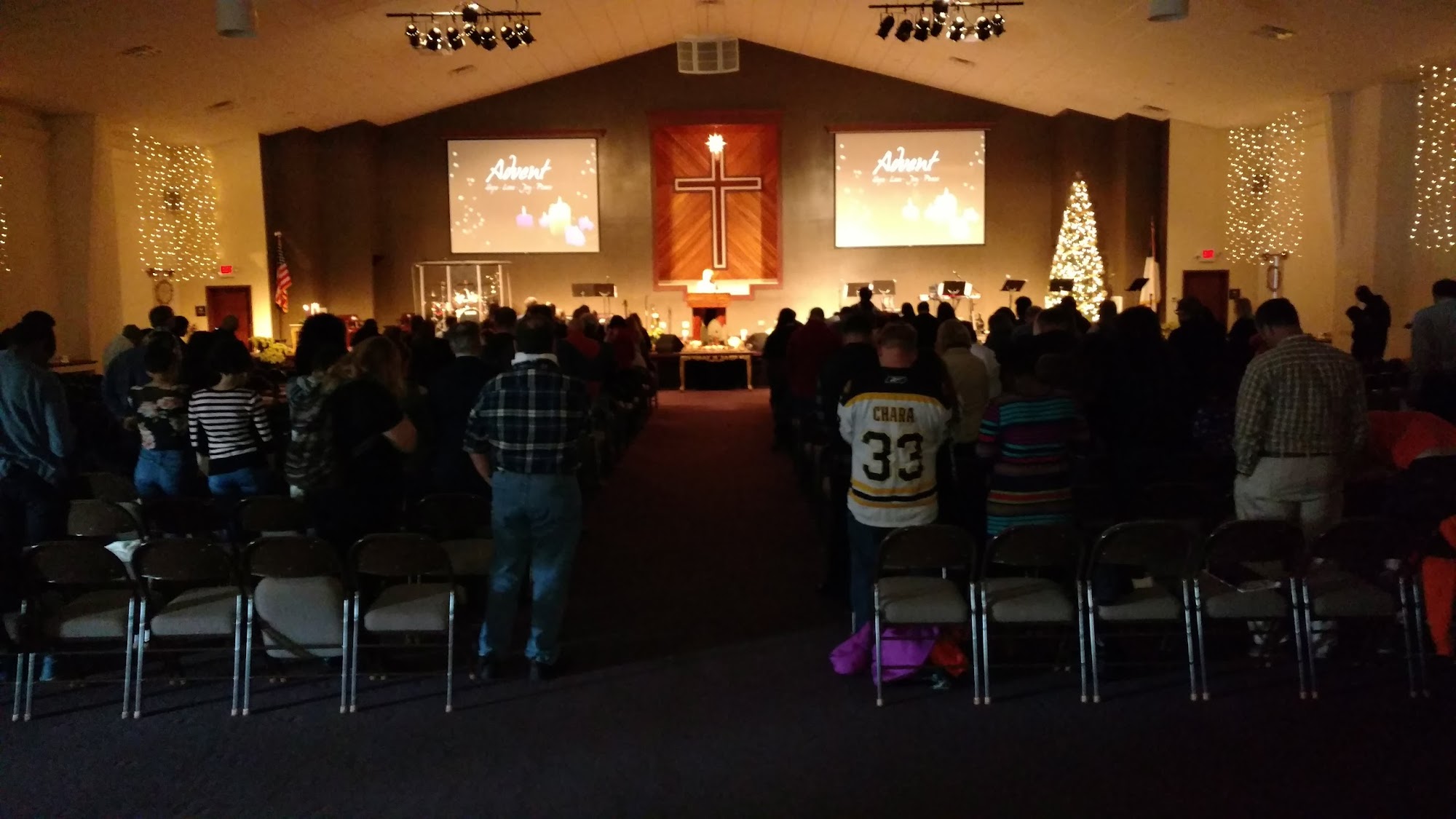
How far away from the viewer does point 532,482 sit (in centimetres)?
423

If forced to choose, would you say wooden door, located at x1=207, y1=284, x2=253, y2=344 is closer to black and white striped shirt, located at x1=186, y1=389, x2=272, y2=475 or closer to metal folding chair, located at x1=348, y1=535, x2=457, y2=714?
black and white striped shirt, located at x1=186, y1=389, x2=272, y2=475

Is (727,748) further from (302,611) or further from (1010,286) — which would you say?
(1010,286)

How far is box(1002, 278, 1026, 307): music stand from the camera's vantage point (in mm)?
16281

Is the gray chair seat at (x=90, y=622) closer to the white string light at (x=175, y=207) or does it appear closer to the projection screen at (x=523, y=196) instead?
the white string light at (x=175, y=207)

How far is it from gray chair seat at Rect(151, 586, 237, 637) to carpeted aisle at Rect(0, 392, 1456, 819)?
0.31m

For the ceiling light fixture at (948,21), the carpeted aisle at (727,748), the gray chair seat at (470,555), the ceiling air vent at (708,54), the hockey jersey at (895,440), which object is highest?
the ceiling air vent at (708,54)

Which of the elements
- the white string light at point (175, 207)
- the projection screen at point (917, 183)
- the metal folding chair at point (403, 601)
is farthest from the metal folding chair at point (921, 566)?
the projection screen at point (917, 183)

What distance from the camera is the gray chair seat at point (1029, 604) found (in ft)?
13.1

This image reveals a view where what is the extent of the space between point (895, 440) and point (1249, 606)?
143 centimetres

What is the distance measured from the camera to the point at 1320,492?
4.36 meters

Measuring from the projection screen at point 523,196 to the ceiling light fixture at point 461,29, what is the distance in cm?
411

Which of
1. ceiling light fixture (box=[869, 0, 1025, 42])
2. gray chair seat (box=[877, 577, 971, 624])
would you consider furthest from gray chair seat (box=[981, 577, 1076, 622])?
ceiling light fixture (box=[869, 0, 1025, 42])

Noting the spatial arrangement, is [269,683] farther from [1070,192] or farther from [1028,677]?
[1070,192]

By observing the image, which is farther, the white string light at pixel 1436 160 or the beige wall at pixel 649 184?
the beige wall at pixel 649 184
